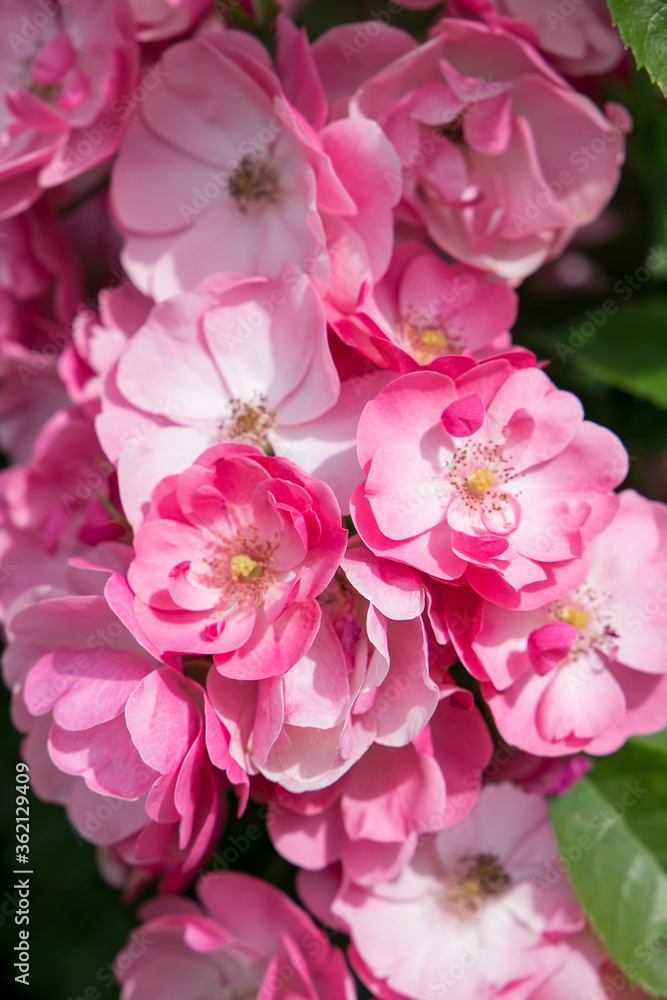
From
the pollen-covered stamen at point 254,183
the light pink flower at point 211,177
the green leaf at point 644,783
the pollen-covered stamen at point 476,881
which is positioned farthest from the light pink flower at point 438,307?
the pollen-covered stamen at point 476,881

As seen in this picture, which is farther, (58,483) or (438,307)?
(58,483)

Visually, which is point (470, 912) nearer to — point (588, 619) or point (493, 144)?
point (588, 619)

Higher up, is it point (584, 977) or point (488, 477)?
point (488, 477)

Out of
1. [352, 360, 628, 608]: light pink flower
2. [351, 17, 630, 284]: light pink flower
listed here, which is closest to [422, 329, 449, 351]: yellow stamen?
[351, 17, 630, 284]: light pink flower

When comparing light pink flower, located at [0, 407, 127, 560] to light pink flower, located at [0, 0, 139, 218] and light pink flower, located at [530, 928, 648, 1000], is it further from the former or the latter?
light pink flower, located at [530, 928, 648, 1000]

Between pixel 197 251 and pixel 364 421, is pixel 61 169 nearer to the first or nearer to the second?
pixel 197 251

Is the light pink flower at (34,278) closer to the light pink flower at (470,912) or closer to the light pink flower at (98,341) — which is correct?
the light pink flower at (98,341)

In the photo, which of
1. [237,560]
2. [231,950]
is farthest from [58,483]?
[231,950]

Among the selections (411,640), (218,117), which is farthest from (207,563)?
(218,117)
